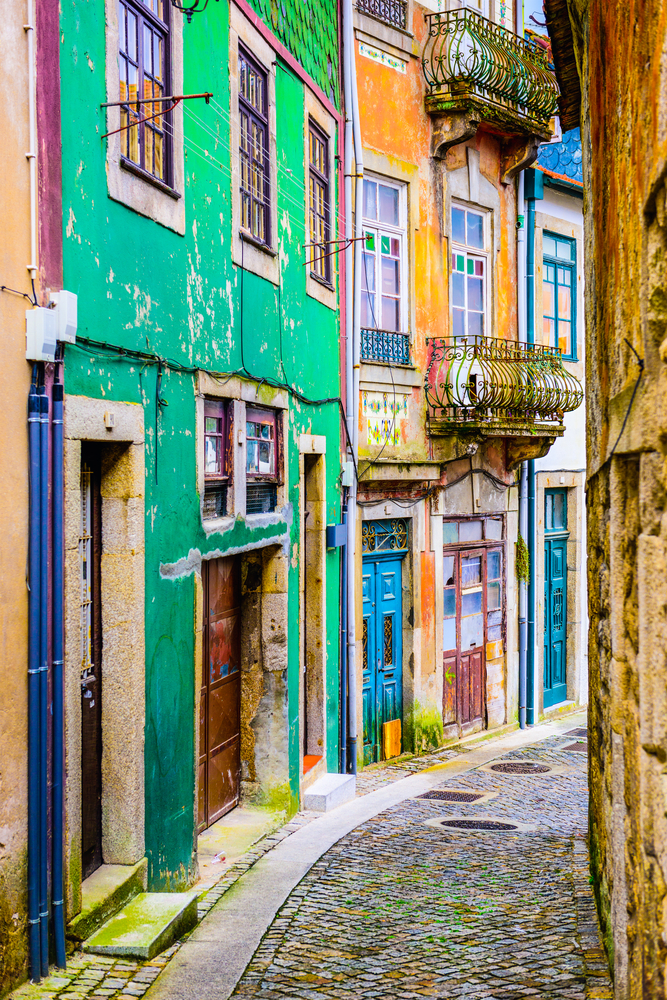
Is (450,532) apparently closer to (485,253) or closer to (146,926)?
(485,253)

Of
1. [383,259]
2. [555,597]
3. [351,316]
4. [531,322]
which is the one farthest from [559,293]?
[351,316]

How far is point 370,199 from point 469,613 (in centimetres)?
552

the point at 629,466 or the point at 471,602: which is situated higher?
the point at 629,466

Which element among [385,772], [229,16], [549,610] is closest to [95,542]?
[229,16]

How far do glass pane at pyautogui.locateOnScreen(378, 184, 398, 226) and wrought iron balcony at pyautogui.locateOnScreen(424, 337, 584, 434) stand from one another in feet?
5.03

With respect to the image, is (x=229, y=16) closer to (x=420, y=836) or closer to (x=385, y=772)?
(x=420, y=836)

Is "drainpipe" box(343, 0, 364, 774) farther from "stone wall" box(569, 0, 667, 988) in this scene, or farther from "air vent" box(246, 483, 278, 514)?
"stone wall" box(569, 0, 667, 988)

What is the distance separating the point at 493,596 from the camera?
51.2 feet

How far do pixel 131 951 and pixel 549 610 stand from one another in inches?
480

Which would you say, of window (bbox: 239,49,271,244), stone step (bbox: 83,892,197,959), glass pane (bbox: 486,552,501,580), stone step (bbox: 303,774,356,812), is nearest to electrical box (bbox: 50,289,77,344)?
stone step (bbox: 83,892,197,959)

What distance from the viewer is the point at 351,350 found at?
39.7 ft

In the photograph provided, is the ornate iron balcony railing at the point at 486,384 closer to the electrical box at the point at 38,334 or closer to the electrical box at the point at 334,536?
the electrical box at the point at 334,536

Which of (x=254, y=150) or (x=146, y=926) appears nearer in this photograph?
(x=146, y=926)

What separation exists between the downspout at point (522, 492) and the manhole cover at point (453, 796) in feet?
15.6
